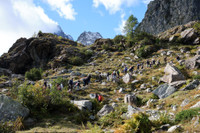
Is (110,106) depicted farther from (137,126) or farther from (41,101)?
(41,101)

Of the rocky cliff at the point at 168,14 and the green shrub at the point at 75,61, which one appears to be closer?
the green shrub at the point at 75,61

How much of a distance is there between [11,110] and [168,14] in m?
136

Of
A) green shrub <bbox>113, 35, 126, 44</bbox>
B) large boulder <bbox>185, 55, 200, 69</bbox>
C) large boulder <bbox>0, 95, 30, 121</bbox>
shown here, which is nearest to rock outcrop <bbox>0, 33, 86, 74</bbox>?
green shrub <bbox>113, 35, 126, 44</bbox>

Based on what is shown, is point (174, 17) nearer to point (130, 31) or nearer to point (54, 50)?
point (130, 31)

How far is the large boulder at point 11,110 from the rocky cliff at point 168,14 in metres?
124

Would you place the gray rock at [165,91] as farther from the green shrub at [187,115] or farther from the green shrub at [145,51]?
the green shrub at [145,51]

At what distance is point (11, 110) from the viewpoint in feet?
27.2

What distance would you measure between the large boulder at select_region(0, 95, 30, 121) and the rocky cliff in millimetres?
123507

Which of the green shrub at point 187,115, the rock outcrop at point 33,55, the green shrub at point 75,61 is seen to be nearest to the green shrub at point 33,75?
the green shrub at point 75,61

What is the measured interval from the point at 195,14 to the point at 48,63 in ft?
382

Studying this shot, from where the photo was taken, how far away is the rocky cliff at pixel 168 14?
98569 mm

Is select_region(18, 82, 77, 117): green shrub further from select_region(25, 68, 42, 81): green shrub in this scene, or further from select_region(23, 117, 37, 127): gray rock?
select_region(25, 68, 42, 81): green shrub

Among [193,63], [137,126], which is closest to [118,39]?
[193,63]

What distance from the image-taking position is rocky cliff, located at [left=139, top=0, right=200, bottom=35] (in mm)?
98569
